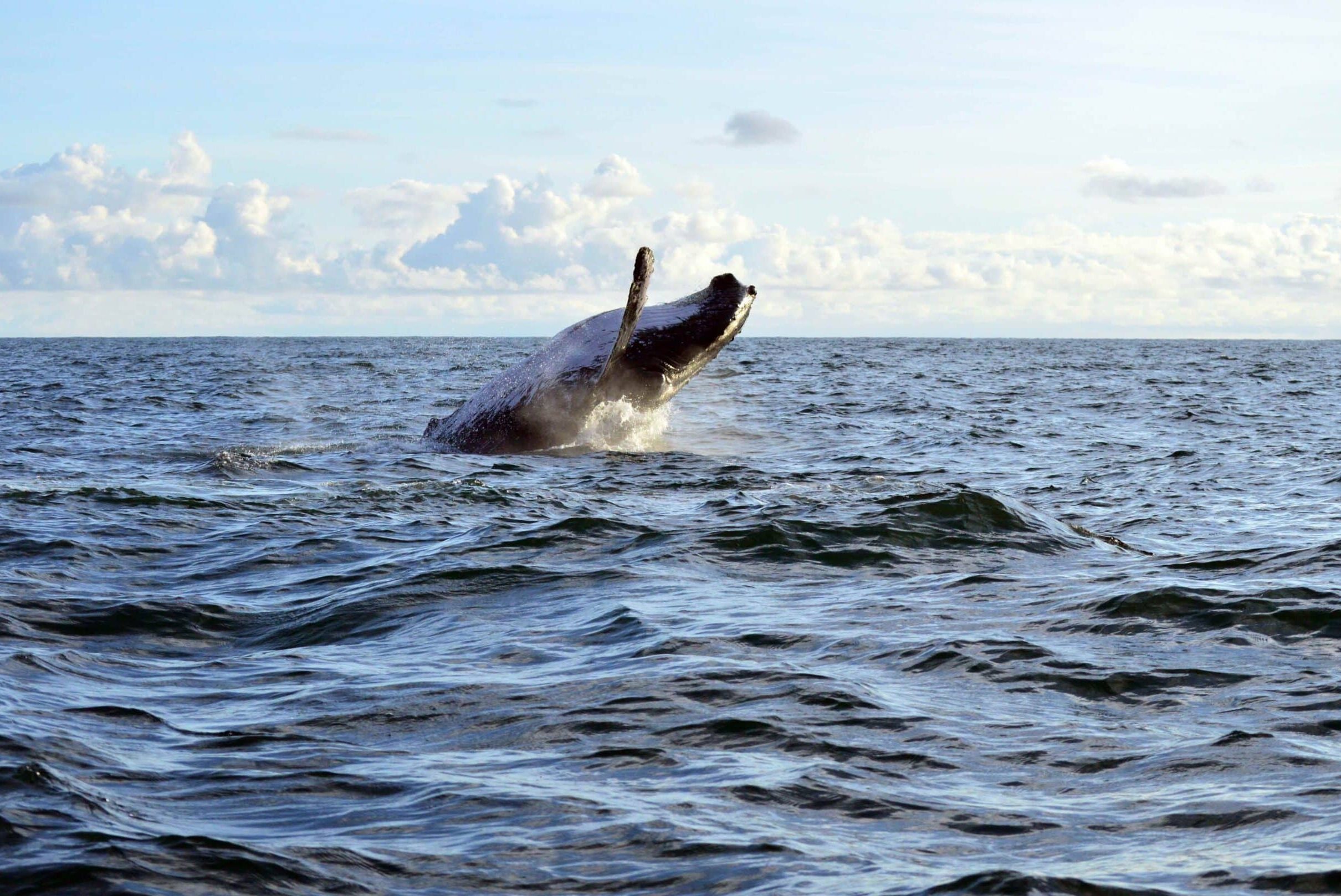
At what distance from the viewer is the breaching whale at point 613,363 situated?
14.1m

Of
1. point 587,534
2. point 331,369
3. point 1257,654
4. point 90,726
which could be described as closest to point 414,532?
point 587,534

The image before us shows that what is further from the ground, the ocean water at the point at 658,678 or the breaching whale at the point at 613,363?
the breaching whale at the point at 613,363

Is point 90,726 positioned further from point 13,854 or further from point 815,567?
point 815,567

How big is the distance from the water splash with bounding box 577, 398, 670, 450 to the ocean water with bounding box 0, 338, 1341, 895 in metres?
0.13

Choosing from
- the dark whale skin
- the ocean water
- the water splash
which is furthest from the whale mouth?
the ocean water

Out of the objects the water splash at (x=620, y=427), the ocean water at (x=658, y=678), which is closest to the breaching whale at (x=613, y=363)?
the water splash at (x=620, y=427)

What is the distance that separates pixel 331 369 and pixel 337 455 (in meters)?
32.9

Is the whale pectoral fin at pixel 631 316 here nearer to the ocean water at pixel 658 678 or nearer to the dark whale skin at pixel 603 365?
the dark whale skin at pixel 603 365

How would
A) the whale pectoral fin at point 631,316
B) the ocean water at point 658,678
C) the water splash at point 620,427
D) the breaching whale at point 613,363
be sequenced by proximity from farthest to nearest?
1. the water splash at point 620,427
2. the breaching whale at point 613,363
3. the whale pectoral fin at point 631,316
4. the ocean water at point 658,678

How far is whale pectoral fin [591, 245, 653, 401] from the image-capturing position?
1269 centimetres

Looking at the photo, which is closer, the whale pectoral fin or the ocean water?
the ocean water

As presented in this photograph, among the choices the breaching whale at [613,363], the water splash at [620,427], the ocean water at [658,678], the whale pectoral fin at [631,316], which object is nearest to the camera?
the ocean water at [658,678]

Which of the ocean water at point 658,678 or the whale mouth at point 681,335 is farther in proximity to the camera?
the whale mouth at point 681,335

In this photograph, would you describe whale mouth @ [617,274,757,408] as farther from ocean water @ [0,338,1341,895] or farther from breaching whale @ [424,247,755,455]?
ocean water @ [0,338,1341,895]
